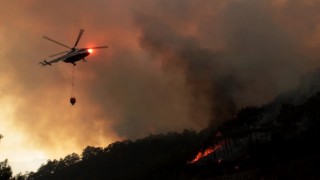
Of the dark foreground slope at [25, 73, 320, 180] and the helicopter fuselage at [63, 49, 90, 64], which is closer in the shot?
the helicopter fuselage at [63, 49, 90, 64]

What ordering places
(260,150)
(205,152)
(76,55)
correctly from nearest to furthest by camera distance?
(76,55), (260,150), (205,152)

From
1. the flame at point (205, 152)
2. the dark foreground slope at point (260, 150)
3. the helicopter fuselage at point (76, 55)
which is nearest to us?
the helicopter fuselage at point (76, 55)

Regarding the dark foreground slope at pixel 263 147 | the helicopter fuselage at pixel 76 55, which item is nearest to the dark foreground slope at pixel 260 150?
the dark foreground slope at pixel 263 147

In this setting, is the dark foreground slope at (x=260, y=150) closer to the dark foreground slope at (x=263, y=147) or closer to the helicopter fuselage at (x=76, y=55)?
the dark foreground slope at (x=263, y=147)

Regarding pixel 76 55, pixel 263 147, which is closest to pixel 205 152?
pixel 263 147

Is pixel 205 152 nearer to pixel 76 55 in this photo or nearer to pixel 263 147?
pixel 263 147

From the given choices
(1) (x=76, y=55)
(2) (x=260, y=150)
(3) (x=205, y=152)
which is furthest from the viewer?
(3) (x=205, y=152)

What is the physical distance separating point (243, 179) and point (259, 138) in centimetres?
3219

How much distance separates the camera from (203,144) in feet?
579

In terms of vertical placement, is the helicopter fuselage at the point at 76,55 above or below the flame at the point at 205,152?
above

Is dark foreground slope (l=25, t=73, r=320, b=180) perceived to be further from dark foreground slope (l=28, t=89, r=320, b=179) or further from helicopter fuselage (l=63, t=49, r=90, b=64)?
helicopter fuselage (l=63, t=49, r=90, b=64)

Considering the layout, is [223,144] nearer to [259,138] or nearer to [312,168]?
[259,138]

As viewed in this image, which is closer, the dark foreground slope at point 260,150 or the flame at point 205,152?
the dark foreground slope at point 260,150

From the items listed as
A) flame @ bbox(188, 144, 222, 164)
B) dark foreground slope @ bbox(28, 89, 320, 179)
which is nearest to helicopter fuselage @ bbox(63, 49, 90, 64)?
dark foreground slope @ bbox(28, 89, 320, 179)
